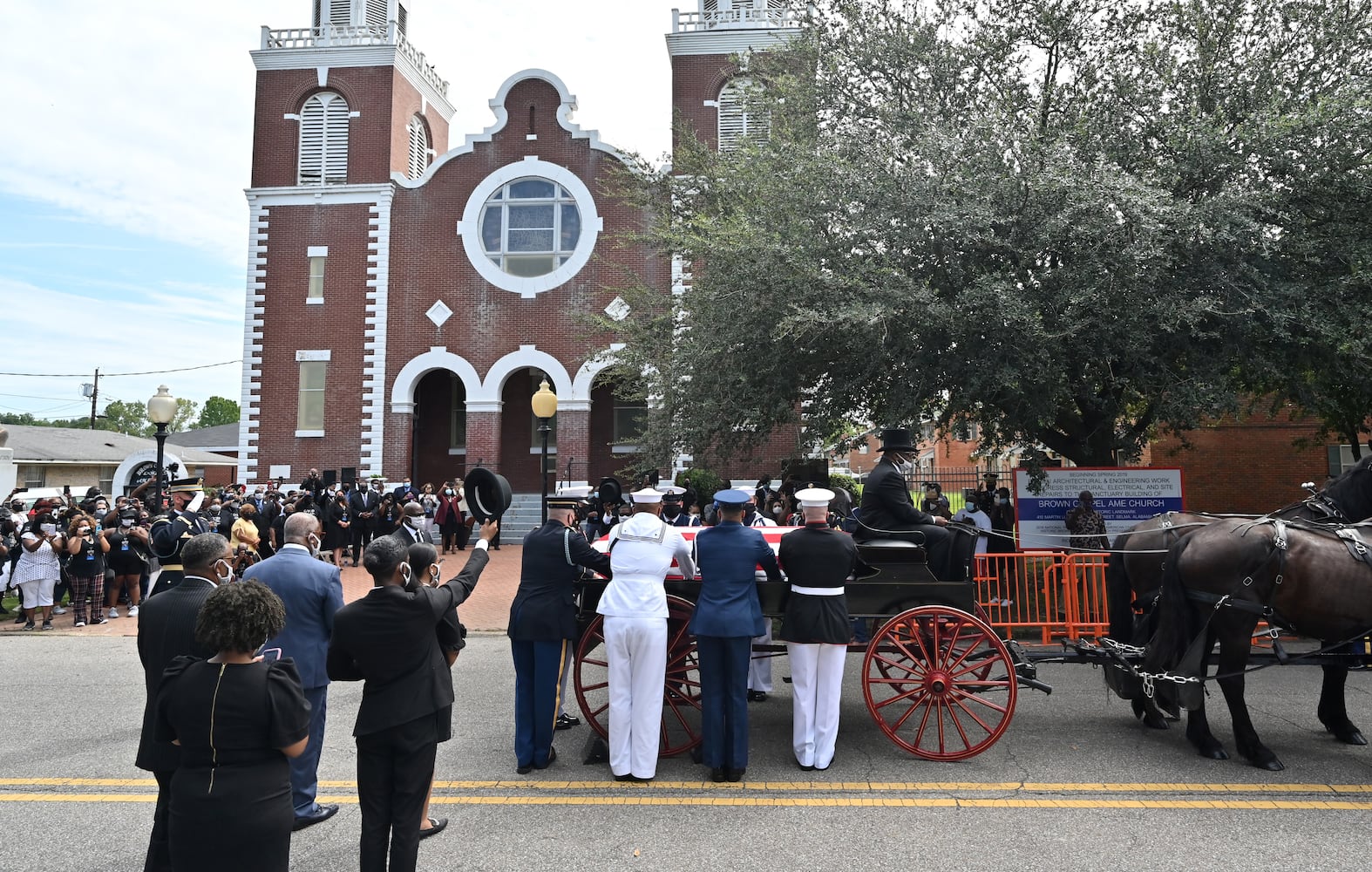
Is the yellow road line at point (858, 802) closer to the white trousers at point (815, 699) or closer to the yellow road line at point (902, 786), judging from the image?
the yellow road line at point (902, 786)

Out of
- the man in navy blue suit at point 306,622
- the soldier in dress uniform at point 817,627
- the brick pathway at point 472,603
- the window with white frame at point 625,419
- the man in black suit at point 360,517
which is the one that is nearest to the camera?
the man in navy blue suit at point 306,622

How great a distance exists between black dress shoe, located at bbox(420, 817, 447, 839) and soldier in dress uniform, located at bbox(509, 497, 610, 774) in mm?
1025

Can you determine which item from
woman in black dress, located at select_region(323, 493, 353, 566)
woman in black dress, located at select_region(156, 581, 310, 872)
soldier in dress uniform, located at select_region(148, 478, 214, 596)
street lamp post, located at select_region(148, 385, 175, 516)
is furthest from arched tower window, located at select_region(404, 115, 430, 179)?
woman in black dress, located at select_region(156, 581, 310, 872)

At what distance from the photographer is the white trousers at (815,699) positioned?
5.87 metres

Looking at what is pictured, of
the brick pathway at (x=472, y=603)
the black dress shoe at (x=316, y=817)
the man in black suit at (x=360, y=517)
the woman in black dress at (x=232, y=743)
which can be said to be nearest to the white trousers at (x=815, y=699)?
the black dress shoe at (x=316, y=817)

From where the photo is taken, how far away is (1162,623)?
6.21m

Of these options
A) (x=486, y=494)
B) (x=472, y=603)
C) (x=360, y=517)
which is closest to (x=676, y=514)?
(x=472, y=603)

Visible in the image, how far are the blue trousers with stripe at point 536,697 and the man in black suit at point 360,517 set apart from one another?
13603mm

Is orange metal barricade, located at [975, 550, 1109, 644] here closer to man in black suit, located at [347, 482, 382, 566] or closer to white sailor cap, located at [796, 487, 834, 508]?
white sailor cap, located at [796, 487, 834, 508]

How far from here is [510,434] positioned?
2748 centimetres

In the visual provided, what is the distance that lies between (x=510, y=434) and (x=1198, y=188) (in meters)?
20.8

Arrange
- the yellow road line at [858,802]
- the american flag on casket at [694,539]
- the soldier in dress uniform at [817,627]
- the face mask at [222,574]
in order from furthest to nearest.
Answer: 1. the american flag on casket at [694,539]
2. the soldier in dress uniform at [817,627]
3. the yellow road line at [858,802]
4. the face mask at [222,574]

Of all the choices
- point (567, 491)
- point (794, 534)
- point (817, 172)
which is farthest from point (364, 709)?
point (817, 172)

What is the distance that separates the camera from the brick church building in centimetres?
2498
